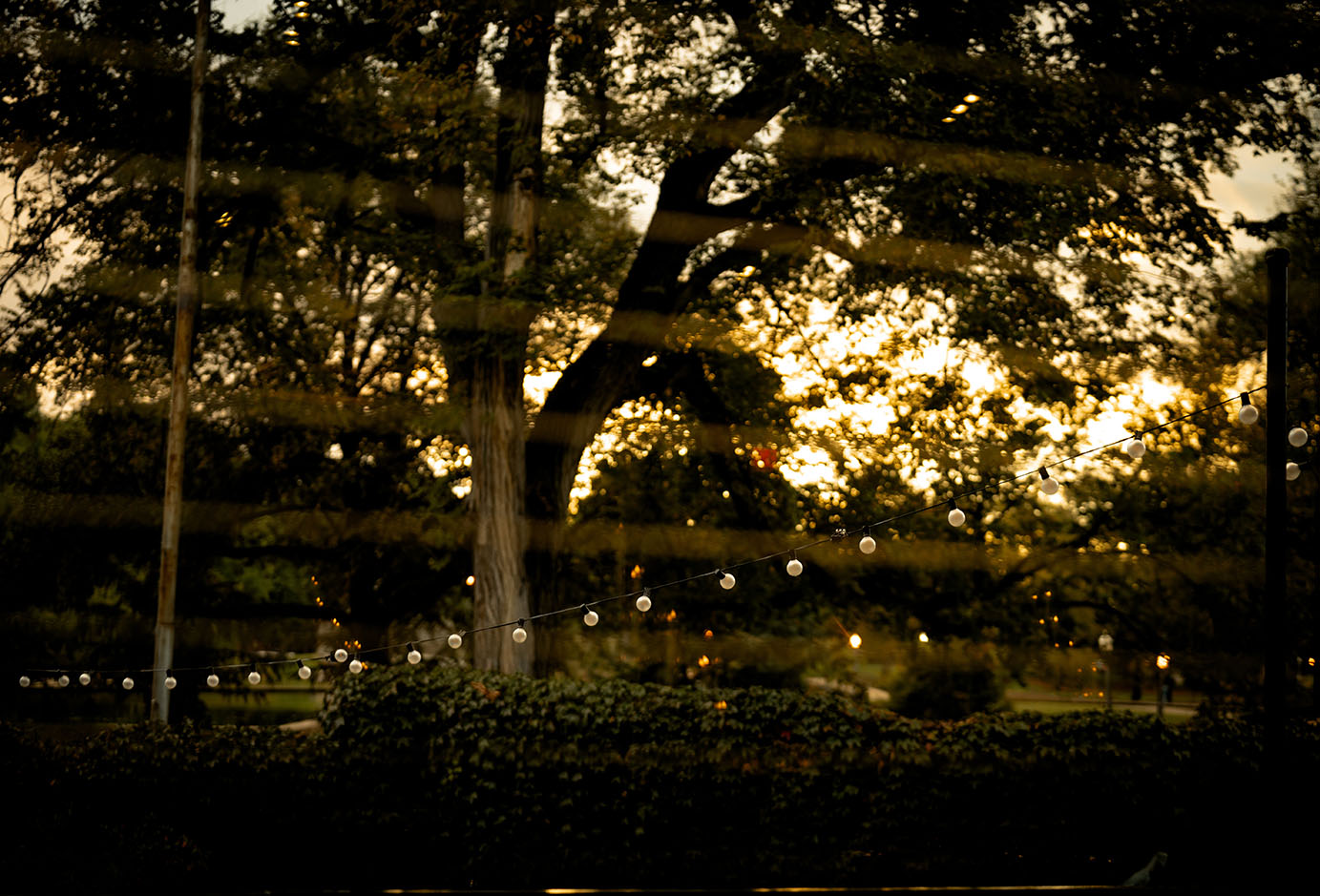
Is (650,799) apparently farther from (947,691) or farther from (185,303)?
(947,691)

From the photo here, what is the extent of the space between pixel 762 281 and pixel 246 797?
27.0 ft

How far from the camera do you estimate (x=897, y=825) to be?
893 centimetres

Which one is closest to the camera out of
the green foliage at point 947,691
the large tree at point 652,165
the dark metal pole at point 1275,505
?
the dark metal pole at point 1275,505

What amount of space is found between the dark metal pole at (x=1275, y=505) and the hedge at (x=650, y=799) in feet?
10.9

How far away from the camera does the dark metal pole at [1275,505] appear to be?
5.76m

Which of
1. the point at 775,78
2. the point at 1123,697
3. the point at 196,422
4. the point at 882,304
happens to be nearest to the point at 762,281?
the point at 882,304

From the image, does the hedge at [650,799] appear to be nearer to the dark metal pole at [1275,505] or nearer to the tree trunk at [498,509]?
the tree trunk at [498,509]

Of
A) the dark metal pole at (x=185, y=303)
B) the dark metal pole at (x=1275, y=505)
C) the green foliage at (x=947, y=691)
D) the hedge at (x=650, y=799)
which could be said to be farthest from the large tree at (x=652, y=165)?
the green foliage at (x=947, y=691)

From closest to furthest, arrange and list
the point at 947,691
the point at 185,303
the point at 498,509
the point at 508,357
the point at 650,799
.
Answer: the point at 650,799
the point at 185,303
the point at 508,357
the point at 498,509
the point at 947,691

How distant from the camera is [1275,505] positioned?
5973 millimetres

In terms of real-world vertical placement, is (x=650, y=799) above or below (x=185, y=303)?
below

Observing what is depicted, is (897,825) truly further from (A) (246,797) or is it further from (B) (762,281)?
(B) (762,281)

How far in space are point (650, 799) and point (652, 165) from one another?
23.1 ft

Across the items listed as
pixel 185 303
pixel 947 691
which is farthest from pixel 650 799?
pixel 947 691
